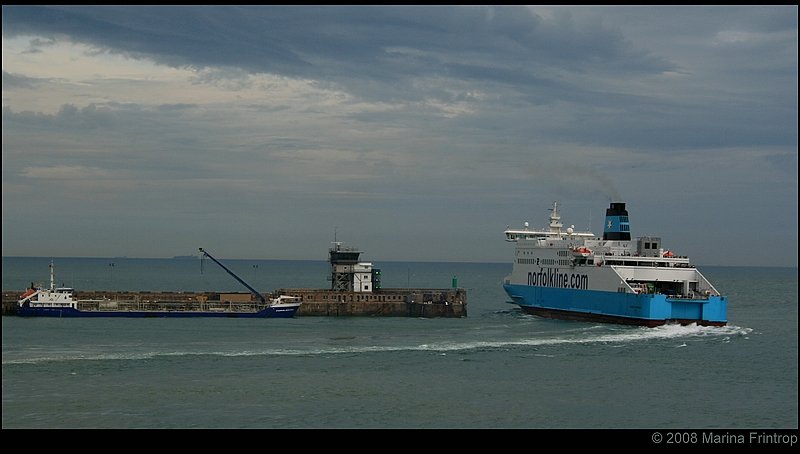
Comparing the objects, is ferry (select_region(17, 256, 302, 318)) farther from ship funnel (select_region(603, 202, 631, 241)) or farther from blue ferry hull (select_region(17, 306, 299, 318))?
A: ship funnel (select_region(603, 202, 631, 241))

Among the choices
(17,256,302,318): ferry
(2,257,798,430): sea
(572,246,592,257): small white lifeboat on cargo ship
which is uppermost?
(572,246,592,257): small white lifeboat on cargo ship

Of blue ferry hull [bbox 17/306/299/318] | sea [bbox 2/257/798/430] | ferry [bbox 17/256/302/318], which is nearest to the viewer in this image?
sea [bbox 2/257/798/430]

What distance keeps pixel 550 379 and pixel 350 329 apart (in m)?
22.3

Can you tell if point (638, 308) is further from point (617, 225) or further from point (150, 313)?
point (150, 313)

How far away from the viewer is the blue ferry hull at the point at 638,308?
186 ft

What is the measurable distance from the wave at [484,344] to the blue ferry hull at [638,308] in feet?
2.20

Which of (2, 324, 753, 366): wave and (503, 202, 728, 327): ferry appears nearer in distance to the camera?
(2, 324, 753, 366): wave

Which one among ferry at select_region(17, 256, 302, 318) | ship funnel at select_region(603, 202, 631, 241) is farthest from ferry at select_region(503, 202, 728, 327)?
ferry at select_region(17, 256, 302, 318)

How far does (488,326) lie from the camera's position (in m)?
61.3

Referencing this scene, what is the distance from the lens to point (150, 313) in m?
65.9

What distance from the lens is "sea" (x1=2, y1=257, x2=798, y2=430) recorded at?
29547 mm

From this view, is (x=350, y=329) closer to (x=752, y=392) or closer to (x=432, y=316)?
(x=432, y=316)
